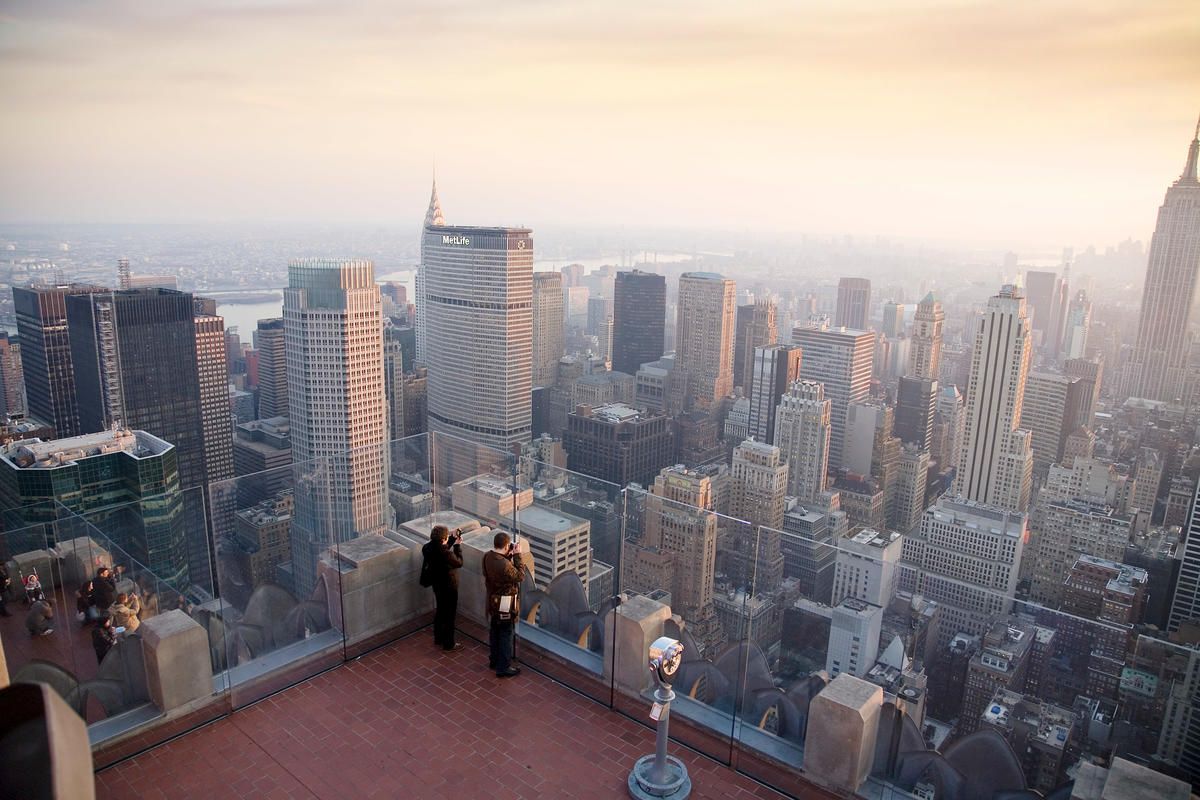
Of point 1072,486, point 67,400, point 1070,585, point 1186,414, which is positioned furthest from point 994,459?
point 67,400

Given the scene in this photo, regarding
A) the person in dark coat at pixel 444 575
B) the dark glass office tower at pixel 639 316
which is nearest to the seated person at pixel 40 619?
the person in dark coat at pixel 444 575

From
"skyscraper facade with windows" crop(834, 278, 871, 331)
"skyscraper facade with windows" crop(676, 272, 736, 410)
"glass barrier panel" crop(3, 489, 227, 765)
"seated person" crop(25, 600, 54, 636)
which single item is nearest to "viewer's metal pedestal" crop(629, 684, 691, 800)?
"glass barrier panel" crop(3, 489, 227, 765)

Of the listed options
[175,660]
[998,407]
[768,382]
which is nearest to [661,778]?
[175,660]

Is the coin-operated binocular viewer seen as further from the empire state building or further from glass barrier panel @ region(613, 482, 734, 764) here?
the empire state building

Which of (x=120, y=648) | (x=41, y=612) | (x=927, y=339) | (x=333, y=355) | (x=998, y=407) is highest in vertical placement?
(x=41, y=612)

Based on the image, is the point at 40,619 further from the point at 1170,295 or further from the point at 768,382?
the point at 768,382

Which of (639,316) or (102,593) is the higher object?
(102,593)
